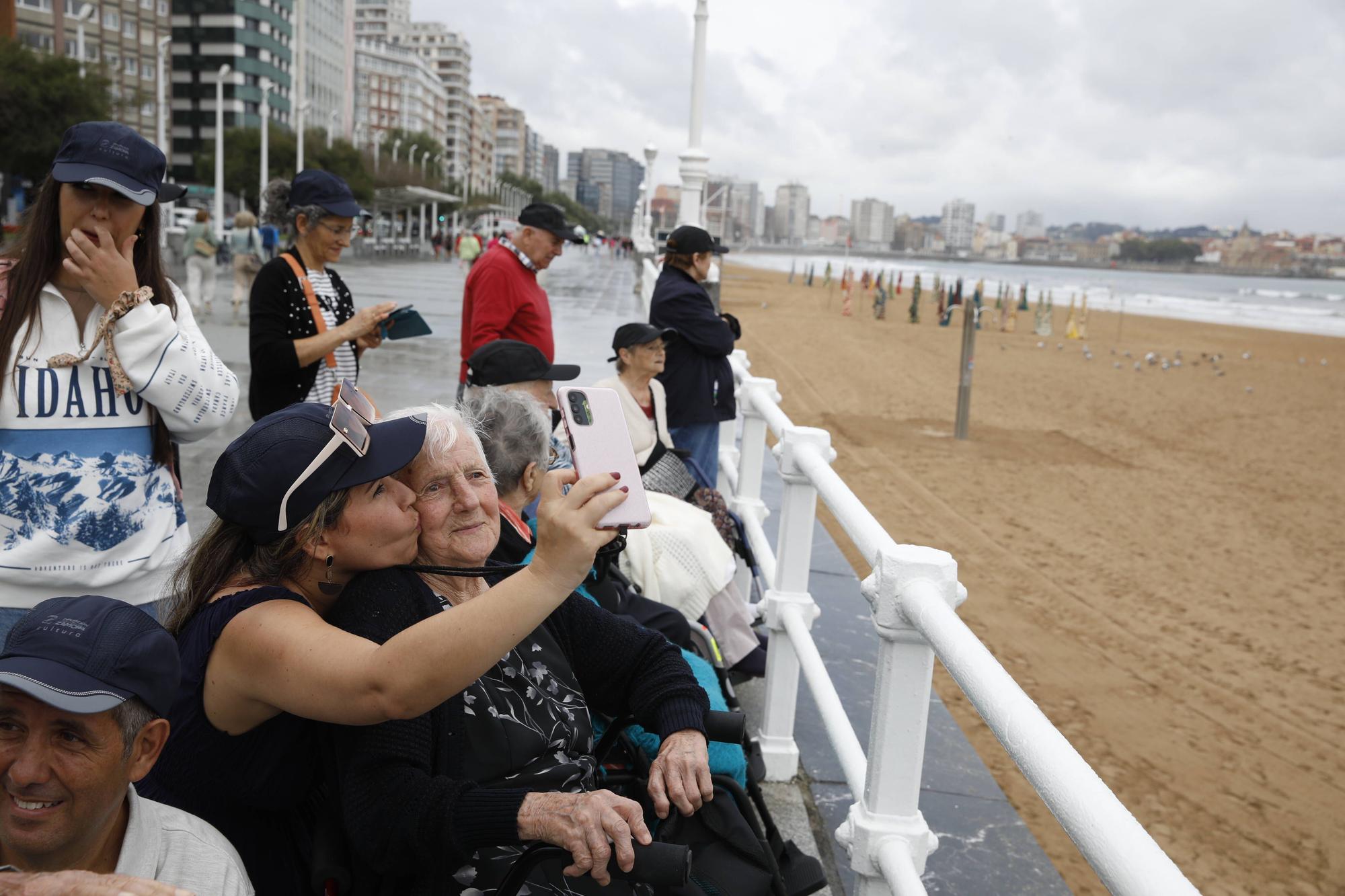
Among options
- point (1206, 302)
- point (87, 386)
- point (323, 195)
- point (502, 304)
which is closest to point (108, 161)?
point (87, 386)

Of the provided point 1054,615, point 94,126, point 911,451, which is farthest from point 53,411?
point 911,451

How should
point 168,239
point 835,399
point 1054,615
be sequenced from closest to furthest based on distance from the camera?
point 1054,615 → point 835,399 → point 168,239

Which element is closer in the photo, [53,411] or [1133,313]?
[53,411]

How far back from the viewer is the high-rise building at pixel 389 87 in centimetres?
12319

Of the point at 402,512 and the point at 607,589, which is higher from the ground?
the point at 402,512

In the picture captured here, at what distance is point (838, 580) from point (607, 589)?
9.88ft

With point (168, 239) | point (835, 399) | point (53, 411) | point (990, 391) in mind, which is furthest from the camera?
point (168, 239)

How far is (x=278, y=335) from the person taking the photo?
3.59m

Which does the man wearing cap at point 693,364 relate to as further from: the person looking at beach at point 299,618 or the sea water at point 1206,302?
the sea water at point 1206,302

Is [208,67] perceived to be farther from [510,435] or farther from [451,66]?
[510,435]

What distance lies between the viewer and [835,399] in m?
16.5

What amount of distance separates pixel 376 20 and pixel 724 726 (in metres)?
169

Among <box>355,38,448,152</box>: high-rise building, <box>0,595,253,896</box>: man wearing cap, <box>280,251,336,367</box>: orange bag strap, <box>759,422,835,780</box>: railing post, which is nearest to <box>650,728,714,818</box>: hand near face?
<box>0,595,253,896</box>: man wearing cap

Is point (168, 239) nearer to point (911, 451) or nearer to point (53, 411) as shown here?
point (911, 451)
